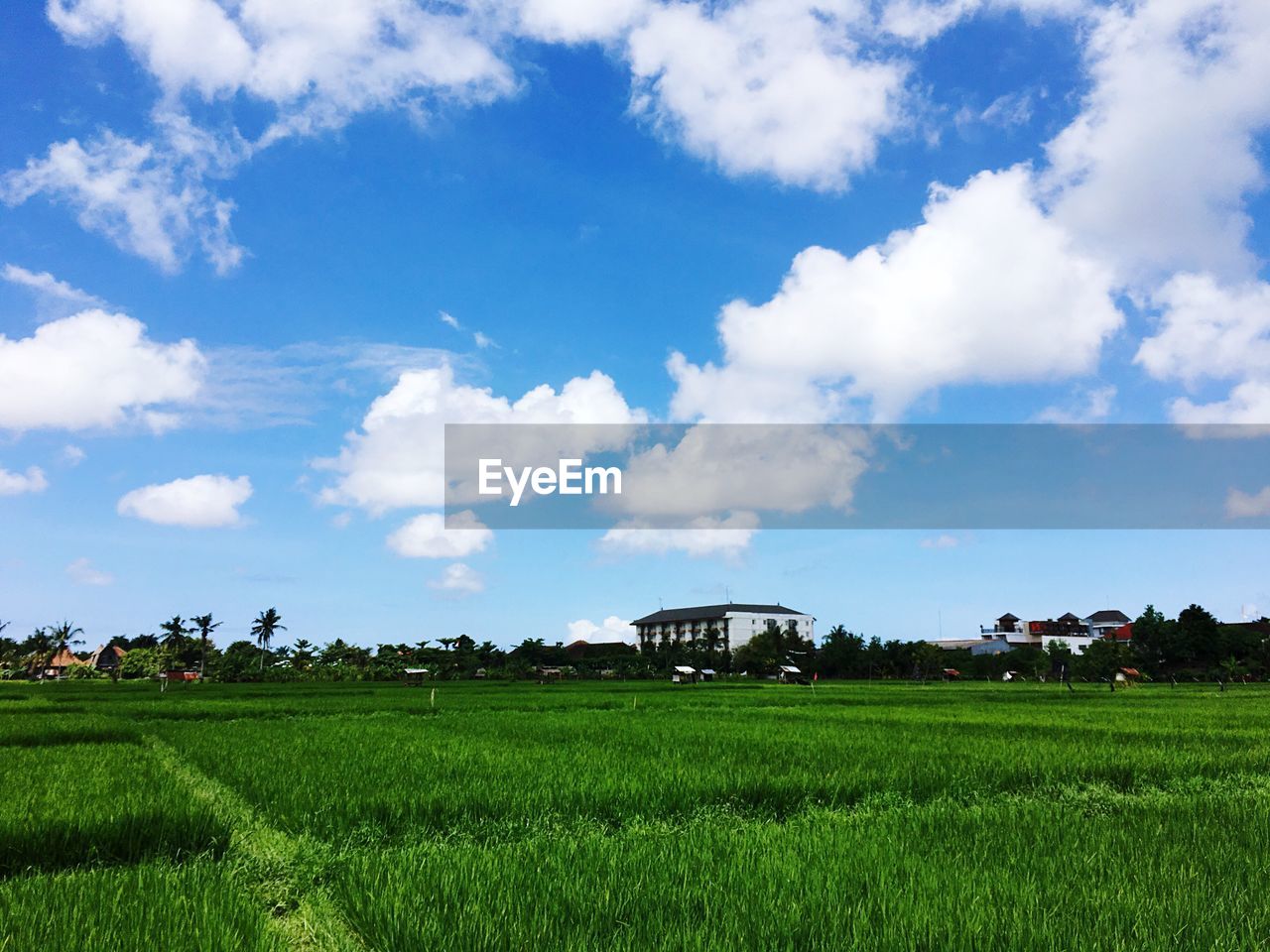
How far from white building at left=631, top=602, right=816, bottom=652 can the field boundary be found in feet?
377

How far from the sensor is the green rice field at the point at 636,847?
328cm

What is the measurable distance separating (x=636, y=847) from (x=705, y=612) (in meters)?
126

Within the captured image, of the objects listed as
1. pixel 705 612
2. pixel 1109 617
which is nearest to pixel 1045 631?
pixel 1109 617

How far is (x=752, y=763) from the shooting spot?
8695 mm

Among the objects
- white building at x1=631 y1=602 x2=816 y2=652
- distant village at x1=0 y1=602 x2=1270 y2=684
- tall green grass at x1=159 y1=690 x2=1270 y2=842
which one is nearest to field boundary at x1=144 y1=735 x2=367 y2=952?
tall green grass at x1=159 y1=690 x2=1270 y2=842

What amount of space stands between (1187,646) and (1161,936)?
265 feet

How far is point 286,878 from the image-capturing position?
4.64 meters

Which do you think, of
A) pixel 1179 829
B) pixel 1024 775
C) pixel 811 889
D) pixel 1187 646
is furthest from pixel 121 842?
pixel 1187 646

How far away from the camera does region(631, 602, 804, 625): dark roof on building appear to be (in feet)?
413

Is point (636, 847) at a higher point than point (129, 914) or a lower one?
lower

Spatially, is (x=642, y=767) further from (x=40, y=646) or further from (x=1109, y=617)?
(x=1109, y=617)

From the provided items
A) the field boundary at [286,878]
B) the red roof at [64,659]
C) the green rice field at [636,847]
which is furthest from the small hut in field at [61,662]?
the field boundary at [286,878]

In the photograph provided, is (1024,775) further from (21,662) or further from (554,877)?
(21,662)

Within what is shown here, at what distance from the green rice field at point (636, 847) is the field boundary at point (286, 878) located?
0.08ft
